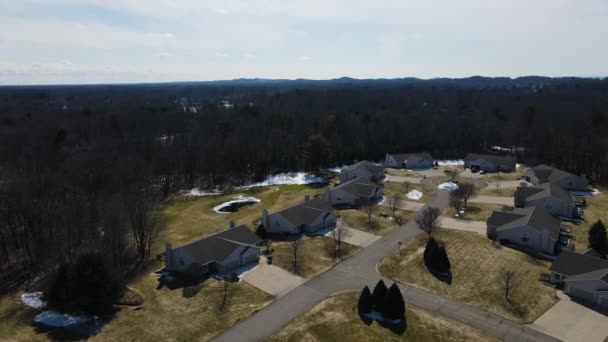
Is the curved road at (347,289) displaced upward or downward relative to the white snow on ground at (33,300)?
upward

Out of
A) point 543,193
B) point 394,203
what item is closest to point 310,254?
point 394,203

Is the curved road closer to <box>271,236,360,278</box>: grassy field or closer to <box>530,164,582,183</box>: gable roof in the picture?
<box>271,236,360,278</box>: grassy field

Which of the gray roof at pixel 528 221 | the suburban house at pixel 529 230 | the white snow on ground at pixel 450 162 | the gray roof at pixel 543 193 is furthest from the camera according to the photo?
the white snow on ground at pixel 450 162

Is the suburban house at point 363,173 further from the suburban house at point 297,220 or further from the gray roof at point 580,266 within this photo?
the gray roof at point 580,266

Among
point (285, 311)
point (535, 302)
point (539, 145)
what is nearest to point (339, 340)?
point (285, 311)

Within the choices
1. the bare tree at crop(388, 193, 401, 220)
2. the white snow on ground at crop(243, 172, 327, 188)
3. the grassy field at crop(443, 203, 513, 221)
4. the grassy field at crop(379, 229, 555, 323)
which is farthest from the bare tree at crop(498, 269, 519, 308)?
the white snow on ground at crop(243, 172, 327, 188)

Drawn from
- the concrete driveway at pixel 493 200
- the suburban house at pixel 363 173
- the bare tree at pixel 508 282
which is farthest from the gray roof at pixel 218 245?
the concrete driveway at pixel 493 200

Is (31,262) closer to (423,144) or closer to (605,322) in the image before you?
(605,322)

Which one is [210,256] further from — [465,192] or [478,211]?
[478,211]
